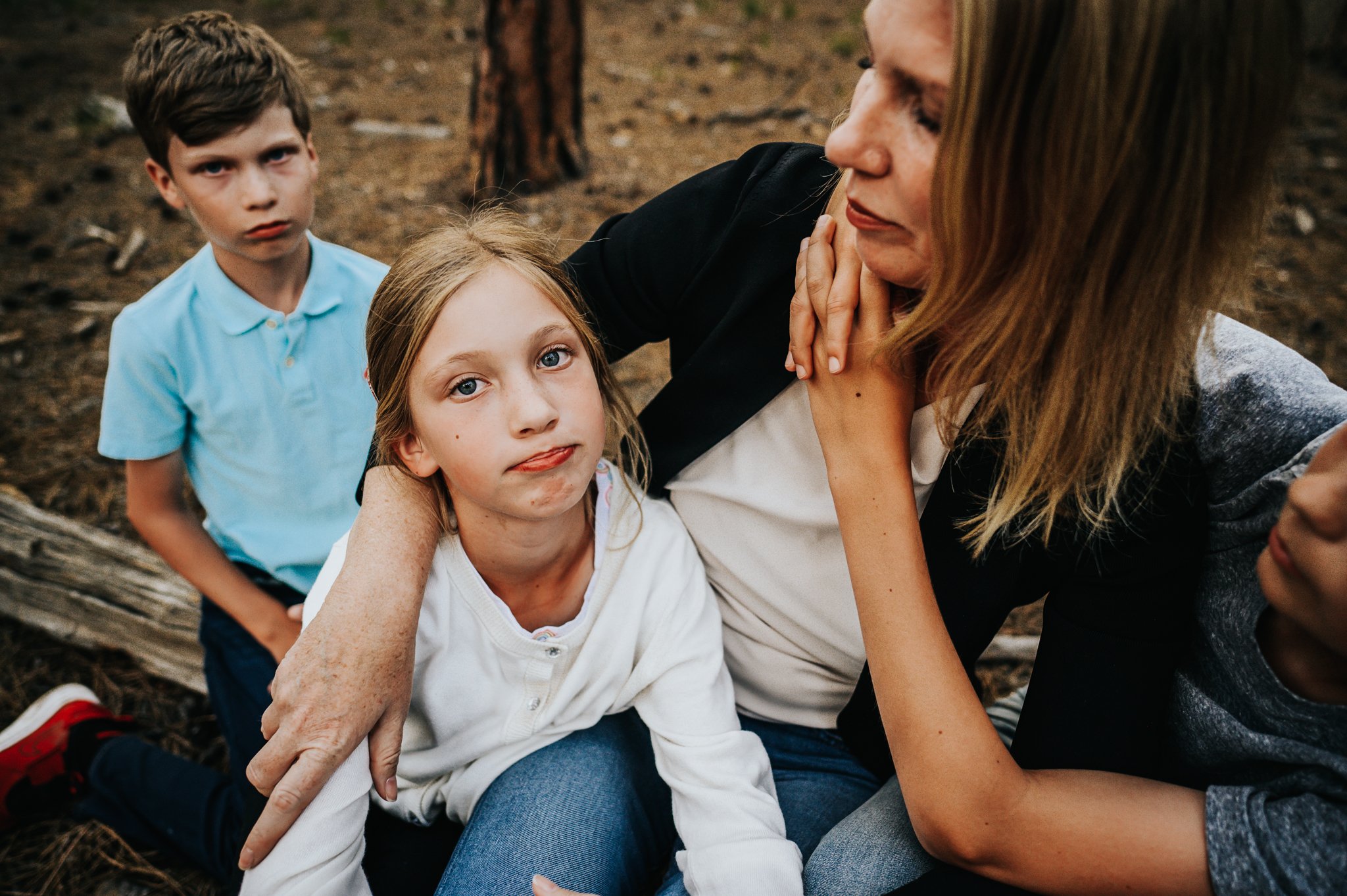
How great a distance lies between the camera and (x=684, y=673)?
1688 mm

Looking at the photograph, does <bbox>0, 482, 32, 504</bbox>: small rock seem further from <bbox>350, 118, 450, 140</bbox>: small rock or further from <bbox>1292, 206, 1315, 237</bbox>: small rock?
<bbox>1292, 206, 1315, 237</bbox>: small rock

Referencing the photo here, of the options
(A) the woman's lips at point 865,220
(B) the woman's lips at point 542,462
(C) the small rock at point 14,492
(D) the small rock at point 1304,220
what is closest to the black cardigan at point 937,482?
(A) the woman's lips at point 865,220

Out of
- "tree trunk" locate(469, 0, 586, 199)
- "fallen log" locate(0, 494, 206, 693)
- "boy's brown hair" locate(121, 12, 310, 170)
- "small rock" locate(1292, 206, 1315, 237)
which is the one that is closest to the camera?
"boy's brown hair" locate(121, 12, 310, 170)

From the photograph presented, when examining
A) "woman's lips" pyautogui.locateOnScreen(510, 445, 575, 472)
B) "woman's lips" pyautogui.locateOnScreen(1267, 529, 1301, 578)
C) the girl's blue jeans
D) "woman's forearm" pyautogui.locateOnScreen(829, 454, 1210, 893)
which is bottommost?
the girl's blue jeans

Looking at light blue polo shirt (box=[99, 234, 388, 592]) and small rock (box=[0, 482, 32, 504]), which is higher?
light blue polo shirt (box=[99, 234, 388, 592])

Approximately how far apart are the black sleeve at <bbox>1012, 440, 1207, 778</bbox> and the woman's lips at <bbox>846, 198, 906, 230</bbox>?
0.57 metres

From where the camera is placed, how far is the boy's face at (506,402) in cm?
151

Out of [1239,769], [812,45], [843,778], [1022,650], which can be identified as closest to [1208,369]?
[1239,769]

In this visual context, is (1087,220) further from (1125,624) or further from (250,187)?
(250,187)

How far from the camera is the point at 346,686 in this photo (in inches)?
57.3

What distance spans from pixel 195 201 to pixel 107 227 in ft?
9.83

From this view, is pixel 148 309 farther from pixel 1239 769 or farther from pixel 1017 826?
pixel 1239 769

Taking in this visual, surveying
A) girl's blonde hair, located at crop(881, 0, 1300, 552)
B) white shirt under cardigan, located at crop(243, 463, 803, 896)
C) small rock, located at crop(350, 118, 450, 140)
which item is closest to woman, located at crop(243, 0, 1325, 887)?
girl's blonde hair, located at crop(881, 0, 1300, 552)

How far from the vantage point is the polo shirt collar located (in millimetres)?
2158
